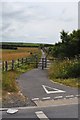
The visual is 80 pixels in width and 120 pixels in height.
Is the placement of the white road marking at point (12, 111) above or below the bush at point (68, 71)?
below

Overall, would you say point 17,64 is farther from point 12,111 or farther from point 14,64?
point 12,111

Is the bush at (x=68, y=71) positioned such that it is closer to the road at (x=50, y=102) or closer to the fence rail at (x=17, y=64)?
the road at (x=50, y=102)

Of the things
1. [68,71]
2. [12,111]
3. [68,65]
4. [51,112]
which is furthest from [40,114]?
[68,65]

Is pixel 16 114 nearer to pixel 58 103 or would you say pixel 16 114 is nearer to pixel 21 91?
pixel 58 103

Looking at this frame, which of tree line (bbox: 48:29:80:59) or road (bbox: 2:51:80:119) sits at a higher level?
tree line (bbox: 48:29:80:59)

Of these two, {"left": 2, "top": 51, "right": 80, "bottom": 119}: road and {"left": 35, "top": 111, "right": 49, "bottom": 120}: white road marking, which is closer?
{"left": 35, "top": 111, "right": 49, "bottom": 120}: white road marking

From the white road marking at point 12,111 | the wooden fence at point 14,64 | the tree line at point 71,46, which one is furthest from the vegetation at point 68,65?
the white road marking at point 12,111

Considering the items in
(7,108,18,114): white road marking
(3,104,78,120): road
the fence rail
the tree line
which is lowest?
(3,104,78,120): road

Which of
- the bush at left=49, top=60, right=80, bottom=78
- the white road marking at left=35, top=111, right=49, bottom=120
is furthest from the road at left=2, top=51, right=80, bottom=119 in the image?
the bush at left=49, top=60, right=80, bottom=78

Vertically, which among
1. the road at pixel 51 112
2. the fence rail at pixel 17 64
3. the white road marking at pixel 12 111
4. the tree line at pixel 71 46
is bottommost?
the road at pixel 51 112

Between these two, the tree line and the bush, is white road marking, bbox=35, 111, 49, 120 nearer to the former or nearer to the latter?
the bush

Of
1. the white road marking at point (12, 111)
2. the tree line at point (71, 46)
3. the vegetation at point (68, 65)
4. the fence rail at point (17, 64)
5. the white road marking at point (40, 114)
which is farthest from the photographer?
the tree line at point (71, 46)

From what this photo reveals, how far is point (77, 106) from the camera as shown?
439 inches

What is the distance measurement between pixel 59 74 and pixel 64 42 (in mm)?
13110
